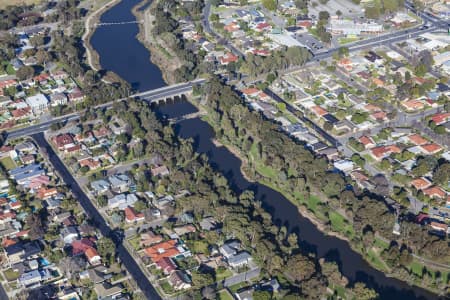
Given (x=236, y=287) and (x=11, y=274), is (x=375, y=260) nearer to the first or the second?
(x=236, y=287)

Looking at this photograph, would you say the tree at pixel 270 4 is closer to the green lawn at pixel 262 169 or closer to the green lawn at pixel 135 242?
the green lawn at pixel 262 169

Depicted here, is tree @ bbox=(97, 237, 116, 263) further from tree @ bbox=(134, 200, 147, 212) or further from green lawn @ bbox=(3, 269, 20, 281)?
green lawn @ bbox=(3, 269, 20, 281)

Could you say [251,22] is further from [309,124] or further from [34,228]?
[34,228]

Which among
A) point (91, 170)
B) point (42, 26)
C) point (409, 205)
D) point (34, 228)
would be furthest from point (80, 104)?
point (409, 205)

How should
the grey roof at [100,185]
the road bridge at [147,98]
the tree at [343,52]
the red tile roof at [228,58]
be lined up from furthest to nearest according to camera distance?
the tree at [343,52] → the red tile roof at [228,58] → the road bridge at [147,98] → the grey roof at [100,185]

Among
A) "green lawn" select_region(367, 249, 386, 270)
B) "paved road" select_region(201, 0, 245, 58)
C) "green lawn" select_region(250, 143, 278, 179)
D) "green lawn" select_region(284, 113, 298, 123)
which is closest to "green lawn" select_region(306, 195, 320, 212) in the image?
"green lawn" select_region(250, 143, 278, 179)

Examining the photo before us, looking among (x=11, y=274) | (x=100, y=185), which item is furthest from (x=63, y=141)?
(x=11, y=274)

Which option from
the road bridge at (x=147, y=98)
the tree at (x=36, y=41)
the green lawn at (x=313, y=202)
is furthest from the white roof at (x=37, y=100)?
the green lawn at (x=313, y=202)
